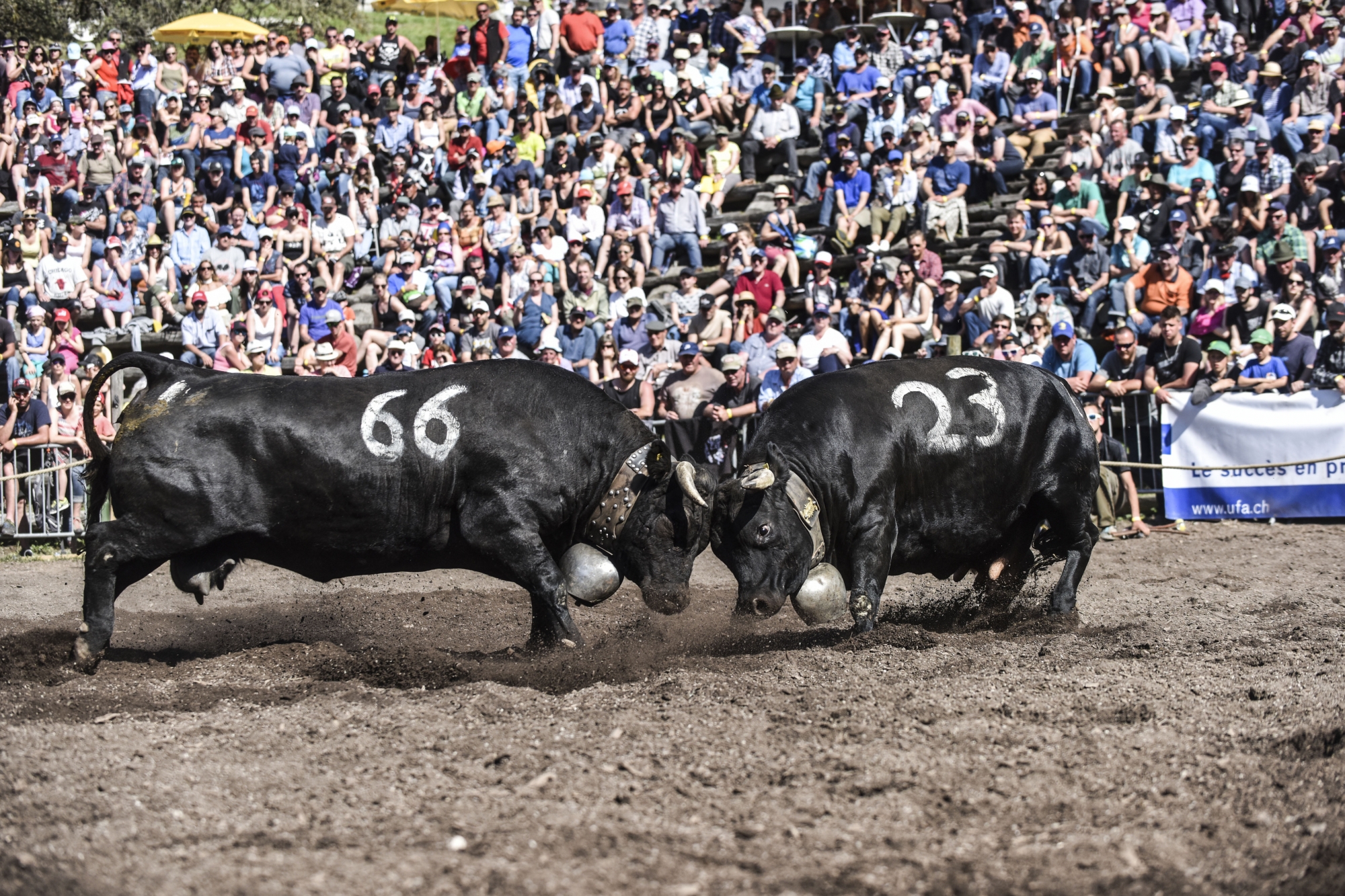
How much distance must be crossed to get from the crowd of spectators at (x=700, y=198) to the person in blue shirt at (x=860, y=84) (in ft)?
0.20

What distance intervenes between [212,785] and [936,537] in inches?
162

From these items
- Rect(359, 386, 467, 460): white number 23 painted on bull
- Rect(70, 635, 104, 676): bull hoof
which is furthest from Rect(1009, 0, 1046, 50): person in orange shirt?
Rect(70, 635, 104, 676): bull hoof

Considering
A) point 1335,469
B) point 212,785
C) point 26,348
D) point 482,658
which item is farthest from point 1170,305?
point 26,348

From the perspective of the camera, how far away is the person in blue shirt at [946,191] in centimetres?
1477

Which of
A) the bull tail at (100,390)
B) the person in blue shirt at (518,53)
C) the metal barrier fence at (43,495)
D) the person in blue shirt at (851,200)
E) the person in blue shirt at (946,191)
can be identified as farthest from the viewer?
the person in blue shirt at (518,53)

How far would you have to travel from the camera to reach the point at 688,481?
644cm

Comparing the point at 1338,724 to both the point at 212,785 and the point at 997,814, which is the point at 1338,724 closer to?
the point at 997,814

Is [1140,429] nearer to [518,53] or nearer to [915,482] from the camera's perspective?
[915,482]

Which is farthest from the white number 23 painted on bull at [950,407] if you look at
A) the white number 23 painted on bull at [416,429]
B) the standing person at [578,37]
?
the standing person at [578,37]

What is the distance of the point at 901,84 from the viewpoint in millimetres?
16922

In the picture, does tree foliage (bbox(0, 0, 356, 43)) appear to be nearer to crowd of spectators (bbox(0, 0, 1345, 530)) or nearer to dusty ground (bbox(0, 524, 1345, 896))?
crowd of spectators (bbox(0, 0, 1345, 530))

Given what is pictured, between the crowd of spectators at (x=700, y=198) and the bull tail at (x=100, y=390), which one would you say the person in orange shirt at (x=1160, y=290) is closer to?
the crowd of spectators at (x=700, y=198)

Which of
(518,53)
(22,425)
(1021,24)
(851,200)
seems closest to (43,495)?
(22,425)

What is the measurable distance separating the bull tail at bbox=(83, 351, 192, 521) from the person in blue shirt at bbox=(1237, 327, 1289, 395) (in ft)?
28.3
